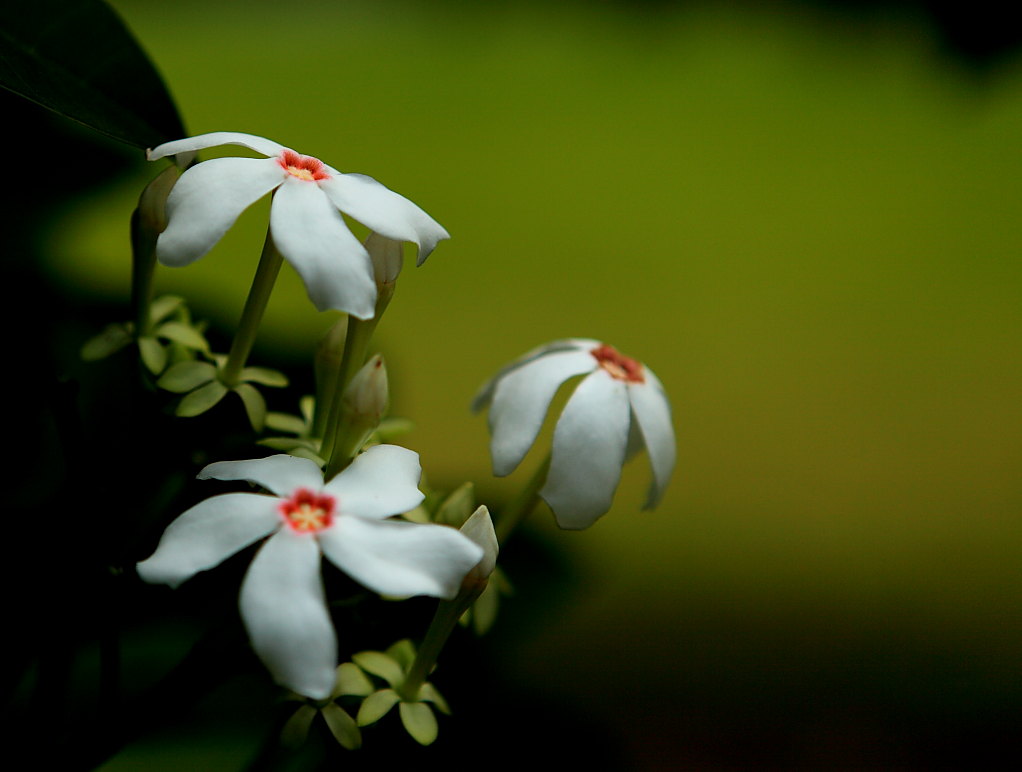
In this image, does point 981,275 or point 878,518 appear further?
point 981,275

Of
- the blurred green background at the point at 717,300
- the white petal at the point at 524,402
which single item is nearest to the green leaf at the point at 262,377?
the white petal at the point at 524,402

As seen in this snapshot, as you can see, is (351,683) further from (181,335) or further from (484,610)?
(181,335)

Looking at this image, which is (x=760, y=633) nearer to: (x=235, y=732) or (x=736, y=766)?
(x=736, y=766)

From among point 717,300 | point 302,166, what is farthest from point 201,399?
point 717,300

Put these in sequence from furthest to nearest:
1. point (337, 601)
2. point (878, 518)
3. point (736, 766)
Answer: point (878, 518) → point (736, 766) → point (337, 601)

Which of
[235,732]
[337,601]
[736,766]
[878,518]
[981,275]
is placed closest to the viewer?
[337,601]

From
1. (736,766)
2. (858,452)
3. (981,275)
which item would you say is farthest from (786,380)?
(736,766)

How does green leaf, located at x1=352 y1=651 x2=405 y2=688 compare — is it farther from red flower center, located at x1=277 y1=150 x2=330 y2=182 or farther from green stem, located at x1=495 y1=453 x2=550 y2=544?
red flower center, located at x1=277 y1=150 x2=330 y2=182

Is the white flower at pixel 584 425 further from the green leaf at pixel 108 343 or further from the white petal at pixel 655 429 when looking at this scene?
the green leaf at pixel 108 343
